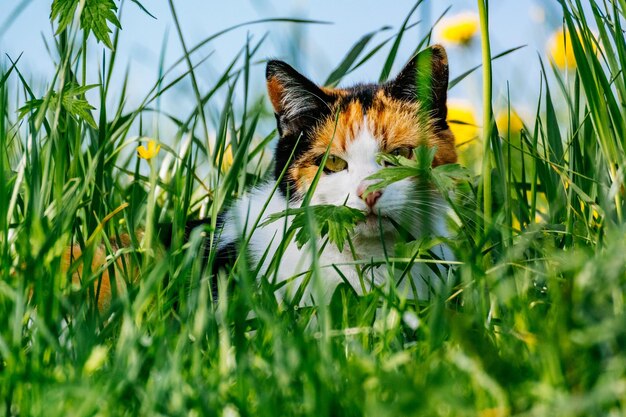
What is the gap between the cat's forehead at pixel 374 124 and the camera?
6.32 feet

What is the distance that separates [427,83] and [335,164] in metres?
0.31

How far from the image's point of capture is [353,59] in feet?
6.77

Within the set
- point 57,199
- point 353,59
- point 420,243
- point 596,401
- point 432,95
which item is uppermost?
point 353,59

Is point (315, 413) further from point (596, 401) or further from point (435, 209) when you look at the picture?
point (435, 209)

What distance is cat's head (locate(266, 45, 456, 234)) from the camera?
1.83 meters

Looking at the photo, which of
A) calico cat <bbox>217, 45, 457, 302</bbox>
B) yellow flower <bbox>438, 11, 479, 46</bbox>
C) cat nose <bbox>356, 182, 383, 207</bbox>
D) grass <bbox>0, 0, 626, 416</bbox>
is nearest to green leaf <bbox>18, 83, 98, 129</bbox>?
grass <bbox>0, 0, 626, 416</bbox>

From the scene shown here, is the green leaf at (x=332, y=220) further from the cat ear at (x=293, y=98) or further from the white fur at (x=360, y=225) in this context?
the cat ear at (x=293, y=98)

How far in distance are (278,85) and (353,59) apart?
22cm

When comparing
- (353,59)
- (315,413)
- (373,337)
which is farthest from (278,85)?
(315,413)

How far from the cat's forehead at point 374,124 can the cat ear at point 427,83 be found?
0.10 feet

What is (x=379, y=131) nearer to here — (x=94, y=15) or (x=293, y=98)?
(x=293, y=98)

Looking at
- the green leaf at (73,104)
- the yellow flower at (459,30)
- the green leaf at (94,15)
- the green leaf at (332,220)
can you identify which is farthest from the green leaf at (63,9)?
the yellow flower at (459,30)

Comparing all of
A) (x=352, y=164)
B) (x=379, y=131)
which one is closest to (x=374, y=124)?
(x=379, y=131)

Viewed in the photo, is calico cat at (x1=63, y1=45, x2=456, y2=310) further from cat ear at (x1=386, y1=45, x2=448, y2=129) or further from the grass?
the grass
